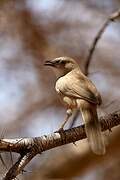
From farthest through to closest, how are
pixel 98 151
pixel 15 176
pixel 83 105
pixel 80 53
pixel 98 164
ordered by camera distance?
pixel 80 53 → pixel 98 164 → pixel 83 105 → pixel 98 151 → pixel 15 176

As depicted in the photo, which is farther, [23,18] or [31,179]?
[23,18]

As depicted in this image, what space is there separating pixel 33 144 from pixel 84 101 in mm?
508

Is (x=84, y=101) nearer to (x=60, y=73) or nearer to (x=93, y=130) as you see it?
(x=93, y=130)

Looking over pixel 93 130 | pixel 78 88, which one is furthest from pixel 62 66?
pixel 93 130

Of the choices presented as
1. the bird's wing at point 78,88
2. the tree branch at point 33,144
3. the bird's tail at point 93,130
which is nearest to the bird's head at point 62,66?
the bird's wing at point 78,88

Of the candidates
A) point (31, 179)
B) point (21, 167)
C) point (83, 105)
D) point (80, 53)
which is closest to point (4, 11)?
point (80, 53)

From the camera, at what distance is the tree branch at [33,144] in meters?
2.04

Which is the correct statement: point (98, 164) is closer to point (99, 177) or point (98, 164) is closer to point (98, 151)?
point (99, 177)

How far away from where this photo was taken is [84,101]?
8.46 ft

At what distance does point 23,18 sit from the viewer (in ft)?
16.4

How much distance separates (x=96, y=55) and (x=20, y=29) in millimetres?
694

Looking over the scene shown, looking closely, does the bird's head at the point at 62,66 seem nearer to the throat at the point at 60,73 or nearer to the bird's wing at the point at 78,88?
the throat at the point at 60,73

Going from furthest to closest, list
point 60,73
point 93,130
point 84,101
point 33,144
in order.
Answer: point 60,73, point 84,101, point 93,130, point 33,144

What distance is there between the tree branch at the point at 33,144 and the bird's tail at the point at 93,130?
0.18ft
